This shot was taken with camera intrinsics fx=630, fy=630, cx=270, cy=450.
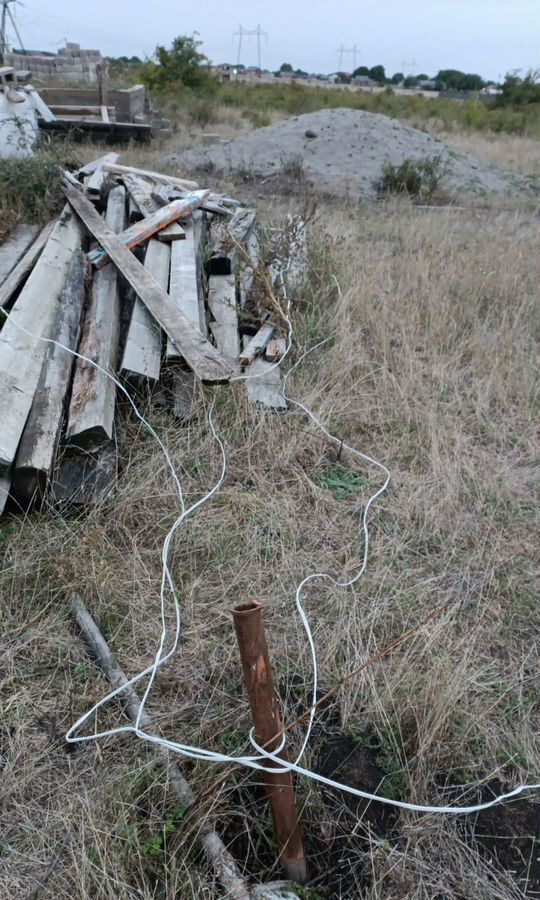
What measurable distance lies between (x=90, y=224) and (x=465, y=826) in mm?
4606

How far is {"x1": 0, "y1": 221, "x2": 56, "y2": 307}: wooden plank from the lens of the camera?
400 centimetres

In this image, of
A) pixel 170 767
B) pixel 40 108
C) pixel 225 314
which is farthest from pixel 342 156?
pixel 170 767

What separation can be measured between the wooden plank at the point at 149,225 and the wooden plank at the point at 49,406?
0.44 metres

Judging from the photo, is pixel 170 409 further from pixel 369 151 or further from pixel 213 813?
pixel 369 151

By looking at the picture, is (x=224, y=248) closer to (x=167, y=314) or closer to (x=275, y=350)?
(x=275, y=350)

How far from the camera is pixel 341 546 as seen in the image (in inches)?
122

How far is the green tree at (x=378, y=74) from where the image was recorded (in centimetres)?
6412

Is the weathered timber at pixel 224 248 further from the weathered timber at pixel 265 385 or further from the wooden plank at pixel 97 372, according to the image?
the weathered timber at pixel 265 385

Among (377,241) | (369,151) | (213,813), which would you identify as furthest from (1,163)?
(369,151)

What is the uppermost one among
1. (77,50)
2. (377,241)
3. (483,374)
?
(77,50)

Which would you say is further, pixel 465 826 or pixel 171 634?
→ pixel 171 634

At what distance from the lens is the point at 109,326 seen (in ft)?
12.7

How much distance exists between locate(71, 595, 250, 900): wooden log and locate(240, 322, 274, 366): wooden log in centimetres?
202

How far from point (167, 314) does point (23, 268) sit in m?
1.19
